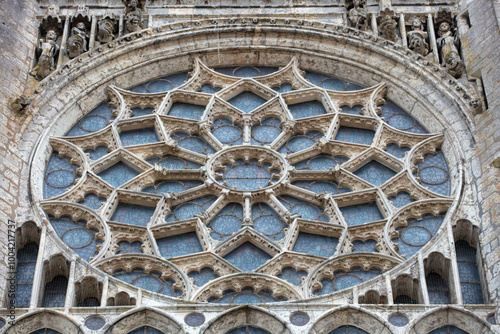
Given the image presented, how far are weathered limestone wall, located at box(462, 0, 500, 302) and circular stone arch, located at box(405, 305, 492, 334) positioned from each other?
712 mm

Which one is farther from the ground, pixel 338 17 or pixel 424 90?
pixel 338 17

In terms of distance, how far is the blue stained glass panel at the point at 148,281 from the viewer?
2178cm

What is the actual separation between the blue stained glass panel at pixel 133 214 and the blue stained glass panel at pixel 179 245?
21.9 inches

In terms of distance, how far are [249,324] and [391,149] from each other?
5685 millimetres

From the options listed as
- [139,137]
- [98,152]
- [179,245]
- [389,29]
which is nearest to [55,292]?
[179,245]

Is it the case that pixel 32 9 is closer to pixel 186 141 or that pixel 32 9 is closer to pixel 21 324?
pixel 186 141

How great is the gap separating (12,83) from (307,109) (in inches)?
217

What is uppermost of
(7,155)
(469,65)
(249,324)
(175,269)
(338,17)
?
(338,17)

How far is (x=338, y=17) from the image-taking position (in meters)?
26.6

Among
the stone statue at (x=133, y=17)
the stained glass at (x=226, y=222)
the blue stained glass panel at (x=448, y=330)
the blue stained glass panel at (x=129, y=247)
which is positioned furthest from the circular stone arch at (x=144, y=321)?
the stone statue at (x=133, y=17)

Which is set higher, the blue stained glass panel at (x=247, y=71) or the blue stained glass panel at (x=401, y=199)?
the blue stained glass panel at (x=247, y=71)

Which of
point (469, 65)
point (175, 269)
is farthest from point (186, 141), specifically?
point (469, 65)

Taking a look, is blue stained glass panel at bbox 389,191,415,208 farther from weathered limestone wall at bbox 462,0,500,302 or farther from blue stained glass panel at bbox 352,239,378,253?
weathered limestone wall at bbox 462,0,500,302

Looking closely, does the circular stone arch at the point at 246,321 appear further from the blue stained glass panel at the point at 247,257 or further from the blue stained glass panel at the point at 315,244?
the blue stained glass panel at the point at 315,244
